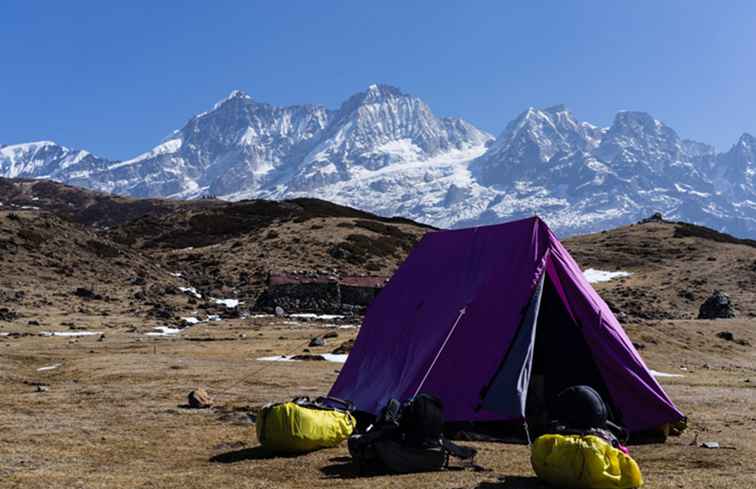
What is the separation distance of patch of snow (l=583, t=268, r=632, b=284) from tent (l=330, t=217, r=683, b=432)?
56.4m

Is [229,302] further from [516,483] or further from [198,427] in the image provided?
[516,483]

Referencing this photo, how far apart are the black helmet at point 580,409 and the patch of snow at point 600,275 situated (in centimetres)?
6107

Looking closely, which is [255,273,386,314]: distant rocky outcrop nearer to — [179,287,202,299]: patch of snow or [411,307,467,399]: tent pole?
[179,287,202,299]: patch of snow

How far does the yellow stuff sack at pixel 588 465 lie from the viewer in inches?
322

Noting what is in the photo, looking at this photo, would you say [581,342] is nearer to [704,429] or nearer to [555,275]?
[555,275]

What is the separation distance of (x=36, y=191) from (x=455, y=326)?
182m

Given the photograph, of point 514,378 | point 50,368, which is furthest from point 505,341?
point 50,368

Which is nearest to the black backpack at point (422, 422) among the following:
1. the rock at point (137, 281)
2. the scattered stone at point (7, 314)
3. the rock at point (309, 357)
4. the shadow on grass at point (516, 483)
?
the shadow on grass at point (516, 483)

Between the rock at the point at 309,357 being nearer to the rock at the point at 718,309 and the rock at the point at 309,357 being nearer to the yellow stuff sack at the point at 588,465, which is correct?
the yellow stuff sack at the point at 588,465

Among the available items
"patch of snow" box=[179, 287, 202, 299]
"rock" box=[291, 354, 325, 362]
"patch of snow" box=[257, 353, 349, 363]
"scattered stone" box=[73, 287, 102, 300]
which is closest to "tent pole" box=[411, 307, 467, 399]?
"patch of snow" box=[257, 353, 349, 363]

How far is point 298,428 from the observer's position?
437 inches

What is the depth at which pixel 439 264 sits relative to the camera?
14734mm

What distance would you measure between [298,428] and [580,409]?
432 centimetres

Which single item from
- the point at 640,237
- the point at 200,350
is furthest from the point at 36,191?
the point at 200,350
